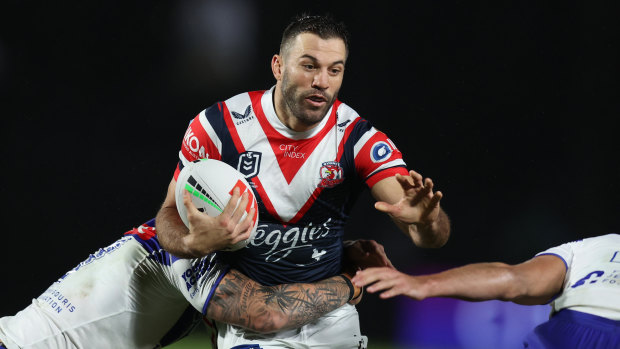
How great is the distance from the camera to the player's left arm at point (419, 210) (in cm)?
222

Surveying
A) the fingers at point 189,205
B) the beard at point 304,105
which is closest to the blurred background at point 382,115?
the beard at point 304,105

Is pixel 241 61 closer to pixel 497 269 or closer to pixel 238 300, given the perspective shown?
pixel 238 300

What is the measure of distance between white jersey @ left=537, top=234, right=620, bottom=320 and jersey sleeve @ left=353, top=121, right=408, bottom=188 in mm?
669

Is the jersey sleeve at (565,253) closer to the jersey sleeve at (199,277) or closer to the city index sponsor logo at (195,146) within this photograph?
the jersey sleeve at (199,277)

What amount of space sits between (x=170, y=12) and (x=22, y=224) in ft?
5.81

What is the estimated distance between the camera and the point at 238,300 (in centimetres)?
258

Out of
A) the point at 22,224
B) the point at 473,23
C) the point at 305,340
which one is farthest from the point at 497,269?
the point at 22,224

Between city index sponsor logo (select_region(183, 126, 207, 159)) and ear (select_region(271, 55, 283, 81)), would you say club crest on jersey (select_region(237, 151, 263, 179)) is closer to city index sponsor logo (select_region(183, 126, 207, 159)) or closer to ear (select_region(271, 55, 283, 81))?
city index sponsor logo (select_region(183, 126, 207, 159))

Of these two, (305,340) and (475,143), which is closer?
(305,340)

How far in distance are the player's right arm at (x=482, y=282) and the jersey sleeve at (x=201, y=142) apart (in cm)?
95

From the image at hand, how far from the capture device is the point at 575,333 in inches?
82.5

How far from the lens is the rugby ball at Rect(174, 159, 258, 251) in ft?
7.69

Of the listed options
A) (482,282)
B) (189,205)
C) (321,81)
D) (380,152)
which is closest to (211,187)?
(189,205)

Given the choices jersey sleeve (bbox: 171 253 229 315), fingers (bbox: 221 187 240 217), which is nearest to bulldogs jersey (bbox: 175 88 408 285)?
jersey sleeve (bbox: 171 253 229 315)
